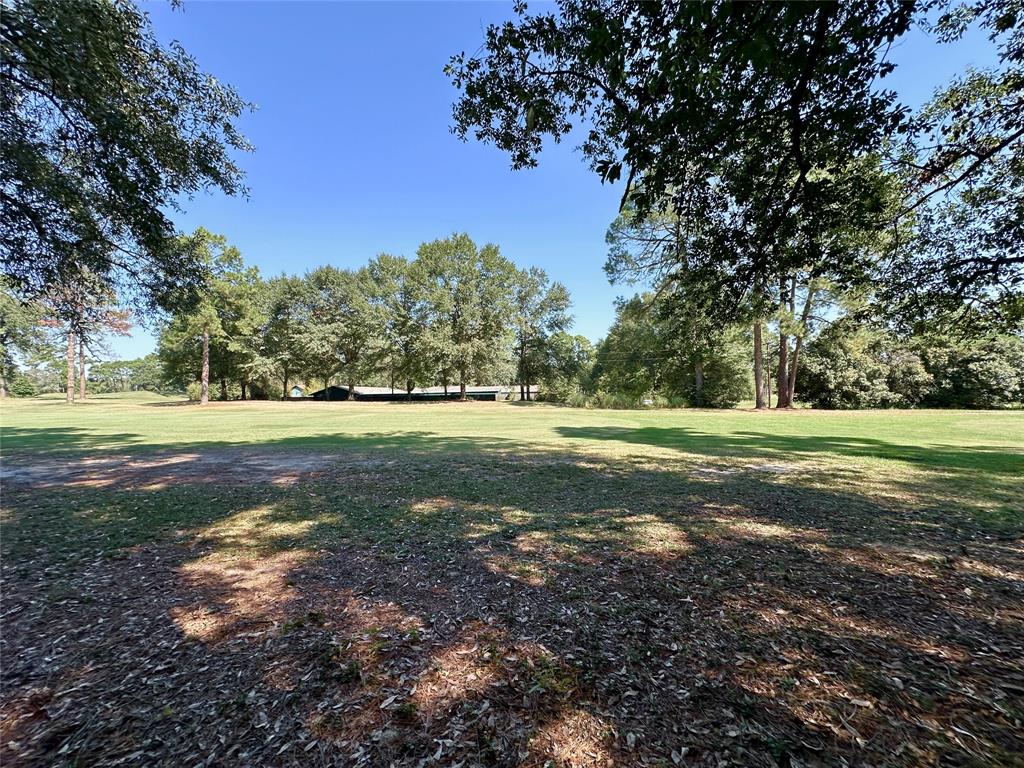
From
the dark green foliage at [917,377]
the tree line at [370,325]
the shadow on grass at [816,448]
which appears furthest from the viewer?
the tree line at [370,325]

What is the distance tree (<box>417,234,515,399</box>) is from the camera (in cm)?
3903

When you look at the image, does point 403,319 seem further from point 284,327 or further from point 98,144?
point 98,144

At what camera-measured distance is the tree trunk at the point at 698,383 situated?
101ft

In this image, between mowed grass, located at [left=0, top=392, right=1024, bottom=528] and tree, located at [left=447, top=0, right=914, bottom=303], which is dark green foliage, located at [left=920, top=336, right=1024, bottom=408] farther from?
tree, located at [left=447, top=0, right=914, bottom=303]

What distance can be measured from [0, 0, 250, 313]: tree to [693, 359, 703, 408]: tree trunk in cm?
3039

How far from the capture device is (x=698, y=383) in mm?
31141

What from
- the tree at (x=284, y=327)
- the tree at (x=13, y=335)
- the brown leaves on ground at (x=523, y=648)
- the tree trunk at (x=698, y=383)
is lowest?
the brown leaves on ground at (x=523, y=648)

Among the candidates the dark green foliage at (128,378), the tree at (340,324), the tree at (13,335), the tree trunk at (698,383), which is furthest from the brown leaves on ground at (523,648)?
the dark green foliage at (128,378)

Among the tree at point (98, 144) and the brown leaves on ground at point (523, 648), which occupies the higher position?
the tree at point (98, 144)

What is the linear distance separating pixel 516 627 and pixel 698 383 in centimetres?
3179

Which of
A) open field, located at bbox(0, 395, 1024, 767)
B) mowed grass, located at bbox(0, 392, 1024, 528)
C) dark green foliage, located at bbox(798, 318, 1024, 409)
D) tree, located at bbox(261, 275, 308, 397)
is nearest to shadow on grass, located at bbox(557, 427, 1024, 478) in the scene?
mowed grass, located at bbox(0, 392, 1024, 528)

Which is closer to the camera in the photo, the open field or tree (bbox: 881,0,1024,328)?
the open field

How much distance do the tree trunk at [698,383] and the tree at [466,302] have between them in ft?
56.0

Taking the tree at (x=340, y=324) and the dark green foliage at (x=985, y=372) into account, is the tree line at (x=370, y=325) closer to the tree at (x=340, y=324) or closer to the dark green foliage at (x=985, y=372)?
the tree at (x=340, y=324)
